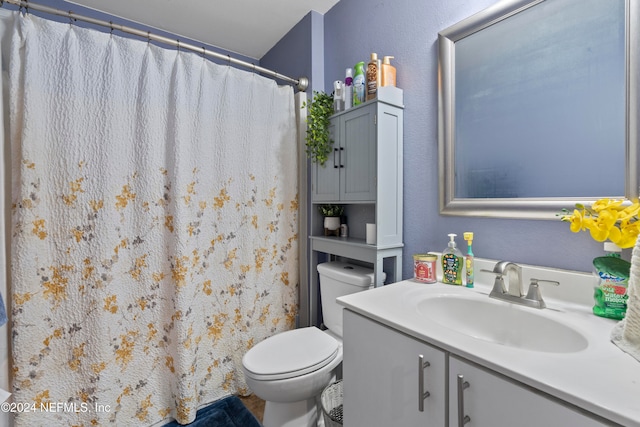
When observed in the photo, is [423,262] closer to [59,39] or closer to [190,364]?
[190,364]

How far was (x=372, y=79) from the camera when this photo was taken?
55.4 inches

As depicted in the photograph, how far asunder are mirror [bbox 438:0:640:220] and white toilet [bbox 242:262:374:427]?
67 centimetres

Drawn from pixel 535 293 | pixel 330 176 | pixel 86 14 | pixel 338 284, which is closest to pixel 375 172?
pixel 330 176

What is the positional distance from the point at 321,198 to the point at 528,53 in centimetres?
111

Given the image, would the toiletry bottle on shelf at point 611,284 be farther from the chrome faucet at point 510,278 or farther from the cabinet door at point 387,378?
the cabinet door at point 387,378

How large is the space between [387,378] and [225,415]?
1.17 metres

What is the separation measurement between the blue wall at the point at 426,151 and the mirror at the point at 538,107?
6cm

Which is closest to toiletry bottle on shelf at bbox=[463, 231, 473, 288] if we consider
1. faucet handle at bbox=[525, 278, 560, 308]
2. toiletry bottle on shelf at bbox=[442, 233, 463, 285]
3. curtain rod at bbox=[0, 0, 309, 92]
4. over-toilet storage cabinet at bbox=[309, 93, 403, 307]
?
toiletry bottle on shelf at bbox=[442, 233, 463, 285]

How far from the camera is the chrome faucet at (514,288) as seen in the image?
91cm

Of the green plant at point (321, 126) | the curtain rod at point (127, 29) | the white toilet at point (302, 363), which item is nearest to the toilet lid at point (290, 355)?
the white toilet at point (302, 363)

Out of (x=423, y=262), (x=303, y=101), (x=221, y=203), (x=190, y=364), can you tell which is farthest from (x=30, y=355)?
(x=303, y=101)

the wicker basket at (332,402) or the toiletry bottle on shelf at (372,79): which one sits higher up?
the toiletry bottle on shelf at (372,79)

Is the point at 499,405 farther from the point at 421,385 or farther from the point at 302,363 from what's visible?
the point at 302,363

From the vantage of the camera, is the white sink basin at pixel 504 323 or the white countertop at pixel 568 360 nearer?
the white countertop at pixel 568 360
